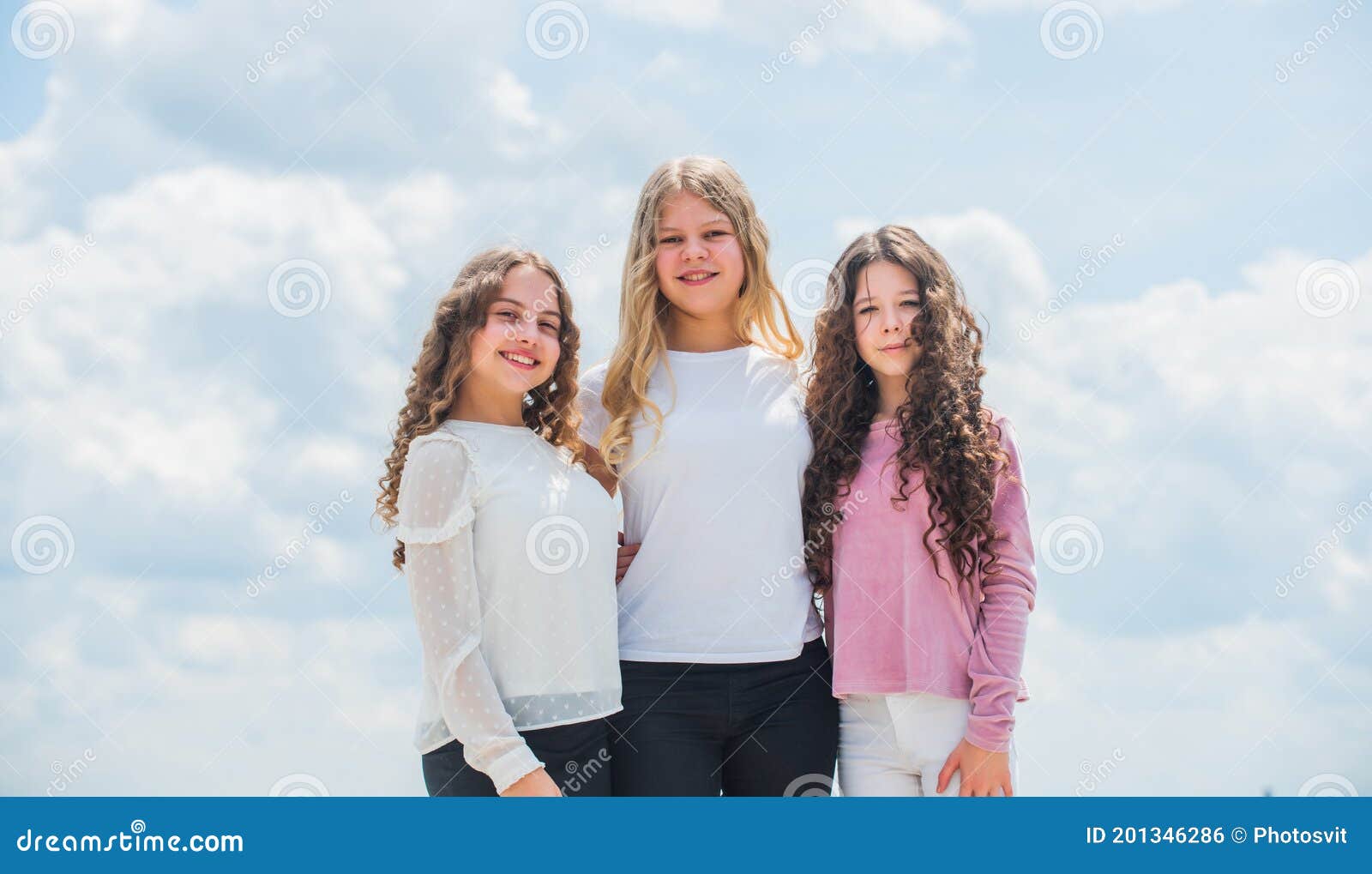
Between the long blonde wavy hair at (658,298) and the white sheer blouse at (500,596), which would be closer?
the white sheer blouse at (500,596)

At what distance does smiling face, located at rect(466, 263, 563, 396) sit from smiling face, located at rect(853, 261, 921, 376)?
4.94ft

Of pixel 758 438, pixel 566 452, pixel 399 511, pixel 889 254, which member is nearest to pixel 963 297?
pixel 889 254

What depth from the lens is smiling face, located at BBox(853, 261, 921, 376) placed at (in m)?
5.38

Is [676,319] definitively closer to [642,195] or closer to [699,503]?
[642,195]

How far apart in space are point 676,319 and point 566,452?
101 centimetres

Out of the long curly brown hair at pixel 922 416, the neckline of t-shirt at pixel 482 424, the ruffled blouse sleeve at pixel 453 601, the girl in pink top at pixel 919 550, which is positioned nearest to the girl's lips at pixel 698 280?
the long curly brown hair at pixel 922 416

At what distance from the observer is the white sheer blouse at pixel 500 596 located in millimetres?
4398

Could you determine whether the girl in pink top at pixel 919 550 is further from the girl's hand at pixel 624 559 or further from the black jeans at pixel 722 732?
the girl's hand at pixel 624 559

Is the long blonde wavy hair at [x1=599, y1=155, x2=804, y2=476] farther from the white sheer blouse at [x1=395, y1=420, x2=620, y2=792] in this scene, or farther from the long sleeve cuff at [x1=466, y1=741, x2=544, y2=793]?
the long sleeve cuff at [x1=466, y1=741, x2=544, y2=793]

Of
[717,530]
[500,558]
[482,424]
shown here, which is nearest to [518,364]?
[482,424]

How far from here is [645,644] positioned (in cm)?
508

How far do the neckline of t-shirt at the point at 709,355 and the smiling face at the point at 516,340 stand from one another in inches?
30.3

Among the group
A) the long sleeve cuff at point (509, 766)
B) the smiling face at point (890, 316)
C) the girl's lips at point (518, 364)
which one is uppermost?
the smiling face at point (890, 316)

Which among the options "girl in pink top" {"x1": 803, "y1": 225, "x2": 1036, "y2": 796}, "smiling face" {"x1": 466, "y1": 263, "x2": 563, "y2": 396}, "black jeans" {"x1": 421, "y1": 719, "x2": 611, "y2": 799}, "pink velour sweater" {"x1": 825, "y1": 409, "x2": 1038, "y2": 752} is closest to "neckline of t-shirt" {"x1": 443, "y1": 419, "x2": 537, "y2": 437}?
"smiling face" {"x1": 466, "y1": 263, "x2": 563, "y2": 396}
